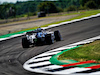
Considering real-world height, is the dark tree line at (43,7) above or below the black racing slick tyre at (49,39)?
below

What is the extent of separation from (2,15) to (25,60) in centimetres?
5884

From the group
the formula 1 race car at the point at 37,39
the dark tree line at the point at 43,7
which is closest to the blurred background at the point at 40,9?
the dark tree line at the point at 43,7

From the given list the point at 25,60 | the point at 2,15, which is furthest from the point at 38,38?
the point at 2,15

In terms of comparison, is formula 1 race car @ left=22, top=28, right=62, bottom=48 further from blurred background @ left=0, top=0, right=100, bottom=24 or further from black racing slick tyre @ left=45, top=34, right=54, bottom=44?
blurred background @ left=0, top=0, right=100, bottom=24

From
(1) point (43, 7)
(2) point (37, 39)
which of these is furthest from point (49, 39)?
(1) point (43, 7)

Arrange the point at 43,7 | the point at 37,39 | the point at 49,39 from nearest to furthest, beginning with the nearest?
the point at 37,39 → the point at 49,39 → the point at 43,7

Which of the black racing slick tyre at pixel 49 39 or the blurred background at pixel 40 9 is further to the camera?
the blurred background at pixel 40 9

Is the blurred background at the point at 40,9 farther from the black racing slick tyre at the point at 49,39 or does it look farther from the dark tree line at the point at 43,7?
the black racing slick tyre at the point at 49,39

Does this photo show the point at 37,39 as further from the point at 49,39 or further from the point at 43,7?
the point at 43,7

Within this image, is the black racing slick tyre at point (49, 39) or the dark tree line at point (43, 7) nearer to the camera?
the black racing slick tyre at point (49, 39)

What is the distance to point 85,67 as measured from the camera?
10.3 metres

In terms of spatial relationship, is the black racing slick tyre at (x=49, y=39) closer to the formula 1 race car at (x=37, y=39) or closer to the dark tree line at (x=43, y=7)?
the formula 1 race car at (x=37, y=39)

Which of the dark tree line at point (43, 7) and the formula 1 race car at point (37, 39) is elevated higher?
the formula 1 race car at point (37, 39)

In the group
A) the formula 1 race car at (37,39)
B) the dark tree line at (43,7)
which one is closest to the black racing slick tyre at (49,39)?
the formula 1 race car at (37,39)
